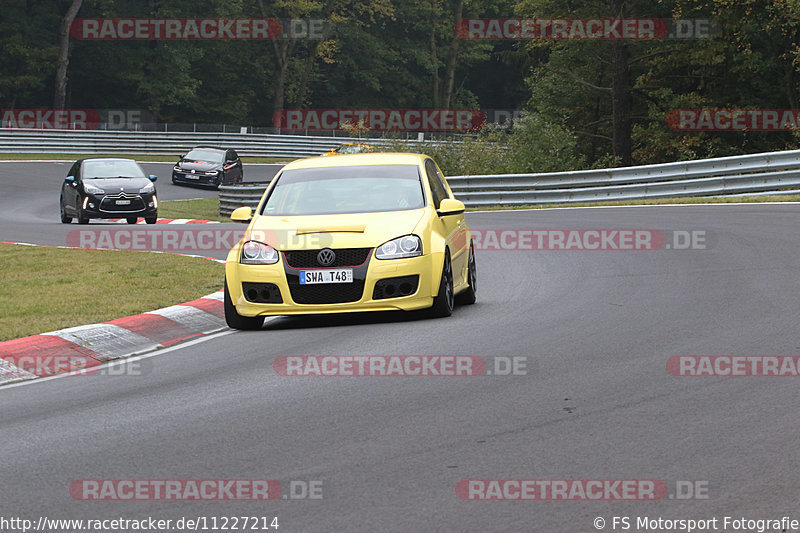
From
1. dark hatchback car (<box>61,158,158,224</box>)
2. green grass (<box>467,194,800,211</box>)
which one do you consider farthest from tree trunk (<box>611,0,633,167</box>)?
dark hatchback car (<box>61,158,158,224</box>)

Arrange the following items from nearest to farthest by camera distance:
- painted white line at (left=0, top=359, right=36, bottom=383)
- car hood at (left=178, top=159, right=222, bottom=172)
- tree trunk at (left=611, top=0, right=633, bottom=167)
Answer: painted white line at (left=0, top=359, right=36, bottom=383)
tree trunk at (left=611, top=0, right=633, bottom=167)
car hood at (left=178, top=159, right=222, bottom=172)

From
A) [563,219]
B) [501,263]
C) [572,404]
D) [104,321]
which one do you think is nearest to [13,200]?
[563,219]

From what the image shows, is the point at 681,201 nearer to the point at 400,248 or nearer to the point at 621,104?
the point at 621,104

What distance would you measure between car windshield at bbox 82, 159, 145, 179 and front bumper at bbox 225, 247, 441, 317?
17.9 metres

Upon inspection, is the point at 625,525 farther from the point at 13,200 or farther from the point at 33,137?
the point at 33,137

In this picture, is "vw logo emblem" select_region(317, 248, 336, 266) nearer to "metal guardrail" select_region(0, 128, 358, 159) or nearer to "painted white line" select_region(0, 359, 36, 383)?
"painted white line" select_region(0, 359, 36, 383)

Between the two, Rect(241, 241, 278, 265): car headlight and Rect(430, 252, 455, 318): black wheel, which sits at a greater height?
Rect(241, 241, 278, 265): car headlight

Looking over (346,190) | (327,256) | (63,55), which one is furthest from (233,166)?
(327,256)

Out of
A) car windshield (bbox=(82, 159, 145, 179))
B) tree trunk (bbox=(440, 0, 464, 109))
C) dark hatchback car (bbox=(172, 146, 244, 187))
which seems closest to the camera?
car windshield (bbox=(82, 159, 145, 179))

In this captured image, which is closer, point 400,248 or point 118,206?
point 400,248

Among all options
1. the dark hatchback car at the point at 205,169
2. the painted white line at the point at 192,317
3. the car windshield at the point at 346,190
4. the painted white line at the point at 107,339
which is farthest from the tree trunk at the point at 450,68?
the painted white line at the point at 107,339

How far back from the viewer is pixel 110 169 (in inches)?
1116

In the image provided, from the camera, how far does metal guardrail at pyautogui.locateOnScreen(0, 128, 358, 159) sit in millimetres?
58844

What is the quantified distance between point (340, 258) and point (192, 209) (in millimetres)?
25684
